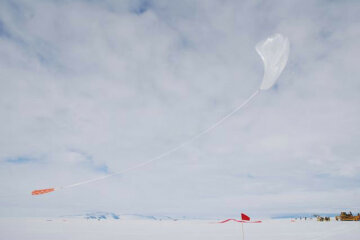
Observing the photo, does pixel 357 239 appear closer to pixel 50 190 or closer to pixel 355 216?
pixel 50 190

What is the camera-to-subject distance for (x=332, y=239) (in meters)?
20.5

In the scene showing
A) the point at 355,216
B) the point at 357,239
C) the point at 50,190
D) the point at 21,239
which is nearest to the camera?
the point at 50,190

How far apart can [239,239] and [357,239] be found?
922 centimetres

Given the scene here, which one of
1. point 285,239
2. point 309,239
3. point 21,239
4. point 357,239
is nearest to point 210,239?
point 285,239

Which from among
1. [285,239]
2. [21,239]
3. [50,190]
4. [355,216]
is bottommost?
[355,216]

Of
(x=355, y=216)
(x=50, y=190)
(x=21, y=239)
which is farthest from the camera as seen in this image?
(x=355, y=216)

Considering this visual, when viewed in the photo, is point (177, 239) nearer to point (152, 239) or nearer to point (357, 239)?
point (152, 239)

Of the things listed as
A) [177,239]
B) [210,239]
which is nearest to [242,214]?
[210,239]

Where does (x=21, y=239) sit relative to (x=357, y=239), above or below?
above

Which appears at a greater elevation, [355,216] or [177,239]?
[177,239]

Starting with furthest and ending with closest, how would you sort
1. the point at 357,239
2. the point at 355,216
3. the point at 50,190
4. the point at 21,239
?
1. the point at 355,216
2. the point at 357,239
3. the point at 21,239
4. the point at 50,190

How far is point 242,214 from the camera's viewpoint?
68.8 feet

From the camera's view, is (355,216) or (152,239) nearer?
(152,239)

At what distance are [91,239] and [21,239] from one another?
496 centimetres
